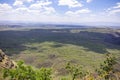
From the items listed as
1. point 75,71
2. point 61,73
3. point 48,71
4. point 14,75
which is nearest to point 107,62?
point 75,71

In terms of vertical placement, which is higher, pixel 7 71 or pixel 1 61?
pixel 7 71

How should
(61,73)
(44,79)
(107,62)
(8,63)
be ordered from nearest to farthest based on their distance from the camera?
(44,79) < (107,62) < (8,63) < (61,73)

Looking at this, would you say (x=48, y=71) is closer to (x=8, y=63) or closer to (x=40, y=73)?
(x=40, y=73)

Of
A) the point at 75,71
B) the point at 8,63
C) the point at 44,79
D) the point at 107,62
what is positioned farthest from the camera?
the point at 8,63

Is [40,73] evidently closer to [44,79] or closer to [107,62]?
[44,79]

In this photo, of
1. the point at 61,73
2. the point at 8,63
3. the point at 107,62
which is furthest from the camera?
the point at 61,73

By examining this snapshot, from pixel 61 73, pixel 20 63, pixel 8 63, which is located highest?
pixel 20 63

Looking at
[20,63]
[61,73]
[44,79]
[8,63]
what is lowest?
[61,73]

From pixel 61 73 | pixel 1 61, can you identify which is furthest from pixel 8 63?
pixel 61 73

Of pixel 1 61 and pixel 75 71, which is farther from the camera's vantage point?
pixel 1 61
